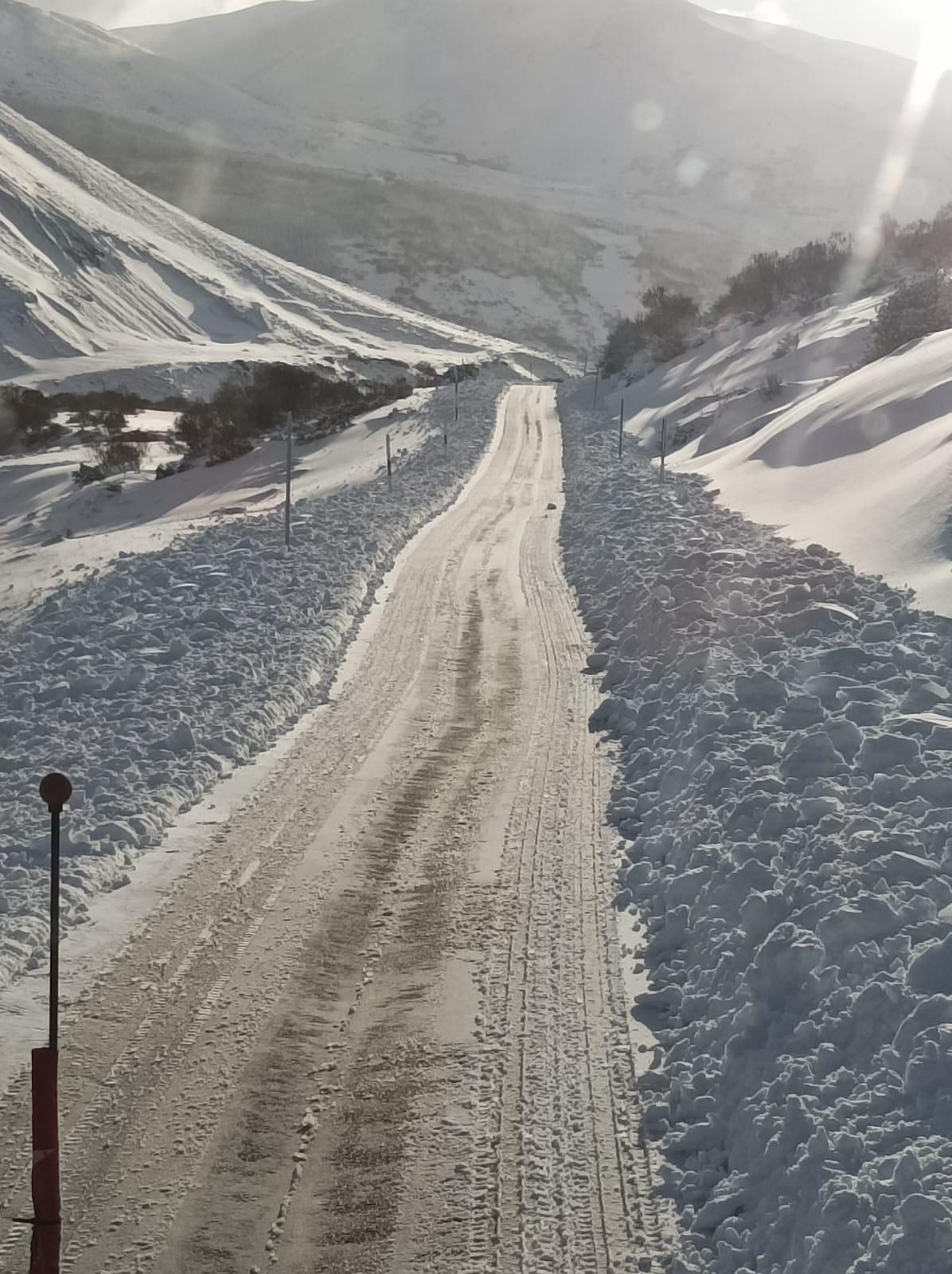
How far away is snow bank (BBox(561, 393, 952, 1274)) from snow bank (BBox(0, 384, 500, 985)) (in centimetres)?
359

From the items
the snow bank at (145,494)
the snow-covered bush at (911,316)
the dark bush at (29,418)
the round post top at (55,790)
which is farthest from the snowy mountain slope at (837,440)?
the dark bush at (29,418)

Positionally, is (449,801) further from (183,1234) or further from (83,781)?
(183,1234)

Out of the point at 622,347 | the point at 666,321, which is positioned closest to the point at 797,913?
the point at 666,321

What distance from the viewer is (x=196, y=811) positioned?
30.4 ft

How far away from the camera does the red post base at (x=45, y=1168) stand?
410cm

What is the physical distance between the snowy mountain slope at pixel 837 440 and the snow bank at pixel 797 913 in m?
2.55

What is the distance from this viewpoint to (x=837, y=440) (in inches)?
979

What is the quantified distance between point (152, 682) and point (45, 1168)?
8.23 metres

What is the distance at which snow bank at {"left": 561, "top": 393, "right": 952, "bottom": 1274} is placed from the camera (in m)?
4.75

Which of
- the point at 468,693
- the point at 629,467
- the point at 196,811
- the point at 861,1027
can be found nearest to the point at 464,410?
the point at 629,467

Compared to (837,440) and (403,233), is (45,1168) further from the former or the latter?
(403,233)

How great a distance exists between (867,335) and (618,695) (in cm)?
3139

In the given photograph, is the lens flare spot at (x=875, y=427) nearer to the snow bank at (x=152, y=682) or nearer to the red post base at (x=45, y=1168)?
the snow bank at (x=152, y=682)

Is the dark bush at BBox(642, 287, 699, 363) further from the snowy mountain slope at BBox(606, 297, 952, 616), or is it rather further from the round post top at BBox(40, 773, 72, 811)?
the round post top at BBox(40, 773, 72, 811)
